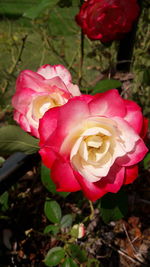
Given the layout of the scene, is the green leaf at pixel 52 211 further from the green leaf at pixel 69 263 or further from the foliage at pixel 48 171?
the green leaf at pixel 69 263

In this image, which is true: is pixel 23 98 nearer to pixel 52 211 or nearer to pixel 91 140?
pixel 91 140

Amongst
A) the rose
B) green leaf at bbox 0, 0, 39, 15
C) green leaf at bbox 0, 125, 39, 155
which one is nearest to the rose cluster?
the rose

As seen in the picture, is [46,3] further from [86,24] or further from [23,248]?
[23,248]

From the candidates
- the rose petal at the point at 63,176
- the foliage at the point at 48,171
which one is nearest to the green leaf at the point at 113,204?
the foliage at the point at 48,171

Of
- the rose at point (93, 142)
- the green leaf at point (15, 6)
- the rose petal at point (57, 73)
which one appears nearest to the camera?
the rose at point (93, 142)

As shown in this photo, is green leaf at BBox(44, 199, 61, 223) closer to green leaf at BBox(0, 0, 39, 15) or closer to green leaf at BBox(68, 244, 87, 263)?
green leaf at BBox(68, 244, 87, 263)

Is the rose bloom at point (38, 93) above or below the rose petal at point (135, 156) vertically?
above

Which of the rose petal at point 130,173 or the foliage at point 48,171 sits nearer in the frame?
the rose petal at point 130,173
